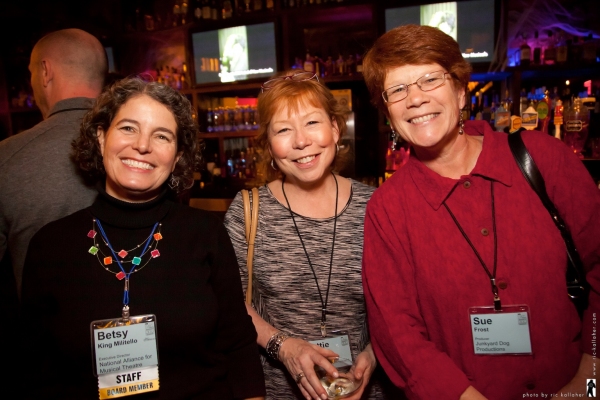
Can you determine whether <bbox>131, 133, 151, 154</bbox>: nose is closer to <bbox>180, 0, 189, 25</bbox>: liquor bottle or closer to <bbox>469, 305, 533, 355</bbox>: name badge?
<bbox>469, 305, 533, 355</bbox>: name badge

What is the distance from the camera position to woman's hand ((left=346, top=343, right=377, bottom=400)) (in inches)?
55.1

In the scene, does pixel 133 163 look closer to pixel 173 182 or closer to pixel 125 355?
pixel 173 182

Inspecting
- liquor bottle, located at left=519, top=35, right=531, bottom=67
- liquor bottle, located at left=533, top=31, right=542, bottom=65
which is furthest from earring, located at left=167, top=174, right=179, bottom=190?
liquor bottle, located at left=533, top=31, right=542, bottom=65

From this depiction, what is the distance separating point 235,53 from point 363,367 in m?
3.72

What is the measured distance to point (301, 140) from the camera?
Answer: 160cm

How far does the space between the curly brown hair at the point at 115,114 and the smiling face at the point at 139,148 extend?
0.03 meters

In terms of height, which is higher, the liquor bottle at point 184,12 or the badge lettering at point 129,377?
the liquor bottle at point 184,12

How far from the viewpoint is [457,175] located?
142cm

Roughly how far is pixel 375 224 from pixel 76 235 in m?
1.06

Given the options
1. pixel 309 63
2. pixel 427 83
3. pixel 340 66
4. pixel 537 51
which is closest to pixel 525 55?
pixel 537 51

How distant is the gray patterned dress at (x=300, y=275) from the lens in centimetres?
162

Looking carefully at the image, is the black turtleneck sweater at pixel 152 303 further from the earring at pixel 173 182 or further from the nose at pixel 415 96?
the nose at pixel 415 96

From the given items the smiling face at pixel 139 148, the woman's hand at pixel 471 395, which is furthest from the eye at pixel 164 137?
the woman's hand at pixel 471 395

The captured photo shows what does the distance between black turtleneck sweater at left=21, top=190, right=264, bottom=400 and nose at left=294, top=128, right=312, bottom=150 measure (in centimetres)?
46
